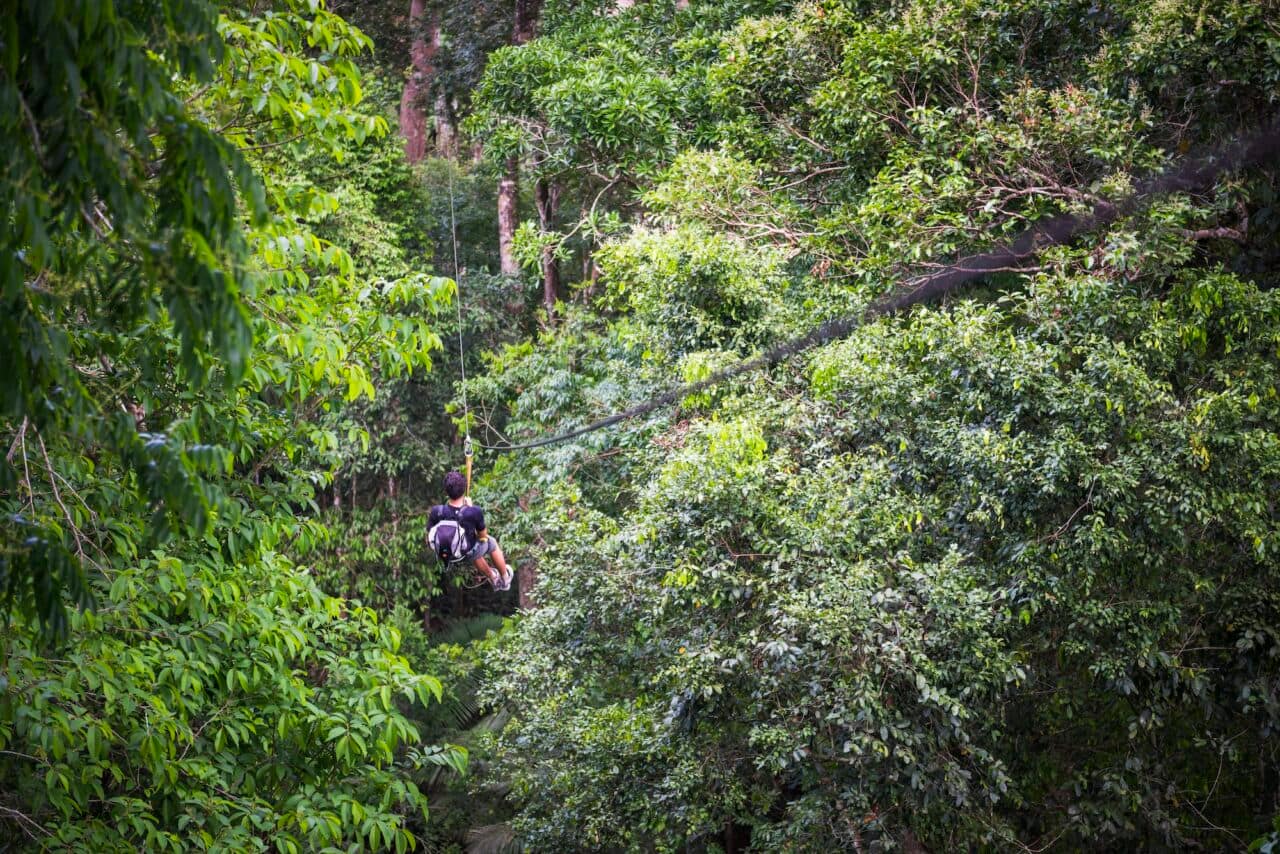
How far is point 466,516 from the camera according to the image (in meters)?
7.56

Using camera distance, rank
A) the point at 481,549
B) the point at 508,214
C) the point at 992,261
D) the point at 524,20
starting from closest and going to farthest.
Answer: the point at 481,549 < the point at 992,261 < the point at 524,20 < the point at 508,214

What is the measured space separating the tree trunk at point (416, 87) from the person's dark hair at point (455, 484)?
917 centimetres

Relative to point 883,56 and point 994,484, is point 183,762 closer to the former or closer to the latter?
point 994,484

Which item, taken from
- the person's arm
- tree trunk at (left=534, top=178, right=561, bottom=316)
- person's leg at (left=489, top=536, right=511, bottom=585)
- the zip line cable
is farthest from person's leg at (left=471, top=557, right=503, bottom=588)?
tree trunk at (left=534, top=178, right=561, bottom=316)

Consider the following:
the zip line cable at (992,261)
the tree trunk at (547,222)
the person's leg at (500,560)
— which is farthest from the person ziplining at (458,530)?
the tree trunk at (547,222)

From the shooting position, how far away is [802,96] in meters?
9.28

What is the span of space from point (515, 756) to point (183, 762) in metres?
5.11

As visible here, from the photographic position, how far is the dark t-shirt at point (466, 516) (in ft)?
24.8

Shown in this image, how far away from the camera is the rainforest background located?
3.38 meters

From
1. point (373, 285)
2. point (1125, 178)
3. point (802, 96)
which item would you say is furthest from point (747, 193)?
point (373, 285)

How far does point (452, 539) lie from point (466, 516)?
0.20 metres

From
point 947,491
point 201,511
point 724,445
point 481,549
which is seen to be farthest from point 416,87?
point 201,511

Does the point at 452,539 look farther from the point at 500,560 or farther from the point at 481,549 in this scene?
the point at 500,560

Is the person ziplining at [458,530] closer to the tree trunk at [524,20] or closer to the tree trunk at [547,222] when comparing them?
the tree trunk at [547,222]
